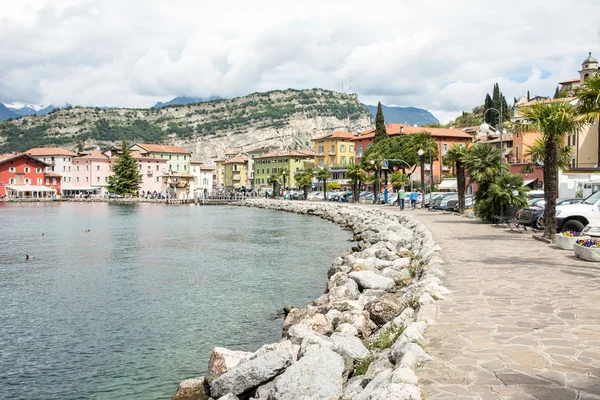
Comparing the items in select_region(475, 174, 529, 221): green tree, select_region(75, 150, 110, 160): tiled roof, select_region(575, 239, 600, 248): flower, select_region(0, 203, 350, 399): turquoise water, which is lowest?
select_region(0, 203, 350, 399): turquoise water

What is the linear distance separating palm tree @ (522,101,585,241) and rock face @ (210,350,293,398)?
14143mm

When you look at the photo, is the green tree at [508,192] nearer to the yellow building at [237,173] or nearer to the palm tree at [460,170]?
the palm tree at [460,170]

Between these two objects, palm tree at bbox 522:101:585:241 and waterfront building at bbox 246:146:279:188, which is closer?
palm tree at bbox 522:101:585:241

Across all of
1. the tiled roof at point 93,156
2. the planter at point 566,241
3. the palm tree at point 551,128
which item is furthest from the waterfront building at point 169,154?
the planter at point 566,241

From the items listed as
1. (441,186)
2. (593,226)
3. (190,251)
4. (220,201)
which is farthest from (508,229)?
(220,201)

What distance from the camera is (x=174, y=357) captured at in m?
11.4

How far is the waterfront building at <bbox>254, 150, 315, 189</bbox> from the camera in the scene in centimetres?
12556

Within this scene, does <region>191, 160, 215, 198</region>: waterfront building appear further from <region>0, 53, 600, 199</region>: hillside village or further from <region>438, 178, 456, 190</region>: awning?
<region>438, 178, 456, 190</region>: awning

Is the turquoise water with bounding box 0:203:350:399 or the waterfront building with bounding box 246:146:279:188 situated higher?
the waterfront building with bounding box 246:146:279:188

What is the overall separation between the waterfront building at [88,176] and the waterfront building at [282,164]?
121ft

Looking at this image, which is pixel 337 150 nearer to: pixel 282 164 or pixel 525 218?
pixel 282 164

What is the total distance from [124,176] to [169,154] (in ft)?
67.6

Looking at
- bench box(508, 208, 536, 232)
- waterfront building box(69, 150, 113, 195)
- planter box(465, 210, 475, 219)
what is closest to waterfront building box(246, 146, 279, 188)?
waterfront building box(69, 150, 113, 195)

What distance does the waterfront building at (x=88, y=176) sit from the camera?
127188 millimetres
